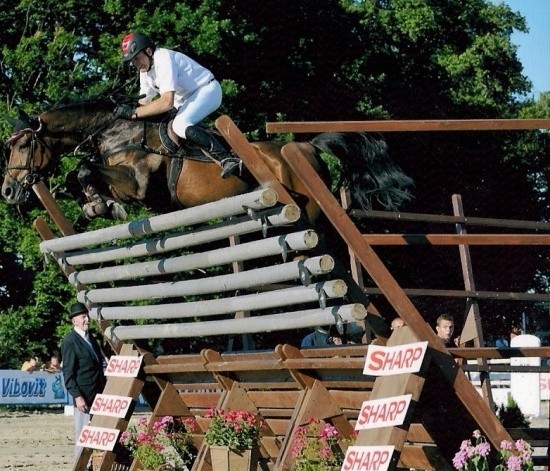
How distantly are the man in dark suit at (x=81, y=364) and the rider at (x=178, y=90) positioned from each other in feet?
7.96

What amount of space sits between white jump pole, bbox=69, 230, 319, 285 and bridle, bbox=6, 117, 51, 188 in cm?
81

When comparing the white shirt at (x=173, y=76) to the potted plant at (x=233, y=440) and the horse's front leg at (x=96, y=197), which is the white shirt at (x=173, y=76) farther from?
the potted plant at (x=233, y=440)

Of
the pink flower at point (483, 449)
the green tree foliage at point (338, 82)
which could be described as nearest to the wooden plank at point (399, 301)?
the pink flower at point (483, 449)

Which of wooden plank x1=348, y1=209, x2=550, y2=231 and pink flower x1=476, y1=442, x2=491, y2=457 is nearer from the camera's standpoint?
pink flower x1=476, y1=442, x2=491, y2=457

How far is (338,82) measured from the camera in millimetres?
25969

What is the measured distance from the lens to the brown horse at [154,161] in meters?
8.95

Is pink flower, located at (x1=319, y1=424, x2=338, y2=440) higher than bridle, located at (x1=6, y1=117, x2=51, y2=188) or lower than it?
lower

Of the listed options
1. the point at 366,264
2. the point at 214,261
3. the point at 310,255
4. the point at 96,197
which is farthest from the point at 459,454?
the point at 96,197

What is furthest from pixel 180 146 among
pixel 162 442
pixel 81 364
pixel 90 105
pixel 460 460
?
pixel 460 460

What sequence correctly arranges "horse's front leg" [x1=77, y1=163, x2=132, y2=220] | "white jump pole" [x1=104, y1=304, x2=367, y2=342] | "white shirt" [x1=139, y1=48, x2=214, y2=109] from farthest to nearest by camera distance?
"horse's front leg" [x1=77, y1=163, x2=132, y2=220] → "white shirt" [x1=139, y1=48, x2=214, y2=109] → "white jump pole" [x1=104, y1=304, x2=367, y2=342]

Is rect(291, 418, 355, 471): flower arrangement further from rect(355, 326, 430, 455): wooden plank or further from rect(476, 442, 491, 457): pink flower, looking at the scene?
rect(476, 442, 491, 457): pink flower

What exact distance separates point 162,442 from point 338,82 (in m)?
17.7

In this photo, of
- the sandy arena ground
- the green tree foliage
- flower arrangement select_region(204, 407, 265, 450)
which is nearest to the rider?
flower arrangement select_region(204, 407, 265, 450)

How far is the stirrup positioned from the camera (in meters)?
8.61
